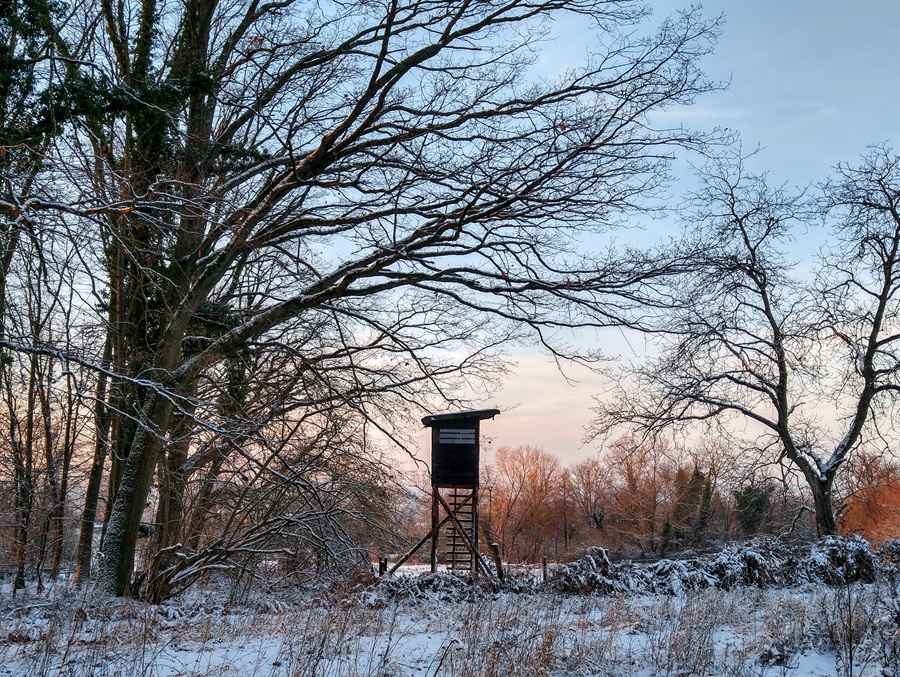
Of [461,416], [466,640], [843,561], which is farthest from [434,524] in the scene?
[466,640]

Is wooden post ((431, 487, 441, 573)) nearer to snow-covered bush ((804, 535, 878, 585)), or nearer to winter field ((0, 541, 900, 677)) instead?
winter field ((0, 541, 900, 677))

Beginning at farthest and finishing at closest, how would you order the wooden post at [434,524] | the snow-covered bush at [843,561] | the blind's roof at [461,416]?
1. the blind's roof at [461,416]
2. the wooden post at [434,524]
3. the snow-covered bush at [843,561]

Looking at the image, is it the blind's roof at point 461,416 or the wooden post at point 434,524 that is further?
the blind's roof at point 461,416

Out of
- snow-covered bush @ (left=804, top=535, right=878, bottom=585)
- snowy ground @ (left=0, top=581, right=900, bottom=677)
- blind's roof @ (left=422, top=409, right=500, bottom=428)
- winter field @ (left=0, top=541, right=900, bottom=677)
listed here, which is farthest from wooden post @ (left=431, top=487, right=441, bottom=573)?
snowy ground @ (left=0, top=581, right=900, bottom=677)

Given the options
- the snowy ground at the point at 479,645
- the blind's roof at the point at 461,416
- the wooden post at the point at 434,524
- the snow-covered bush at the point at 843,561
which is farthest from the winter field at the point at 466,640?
the blind's roof at the point at 461,416

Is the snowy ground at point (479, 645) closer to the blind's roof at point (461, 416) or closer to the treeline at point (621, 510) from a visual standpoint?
the blind's roof at point (461, 416)

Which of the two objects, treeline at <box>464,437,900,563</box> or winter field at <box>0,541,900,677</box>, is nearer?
winter field at <box>0,541,900,677</box>

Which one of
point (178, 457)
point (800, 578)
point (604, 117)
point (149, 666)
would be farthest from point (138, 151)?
point (800, 578)

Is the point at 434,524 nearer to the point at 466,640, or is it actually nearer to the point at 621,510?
the point at 466,640

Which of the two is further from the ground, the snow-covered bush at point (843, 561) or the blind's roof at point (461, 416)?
the blind's roof at point (461, 416)

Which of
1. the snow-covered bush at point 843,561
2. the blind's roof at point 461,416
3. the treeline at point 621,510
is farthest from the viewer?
the treeline at point 621,510

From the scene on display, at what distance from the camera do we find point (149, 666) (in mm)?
4164

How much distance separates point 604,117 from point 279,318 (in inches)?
220

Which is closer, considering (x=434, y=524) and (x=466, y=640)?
(x=466, y=640)
